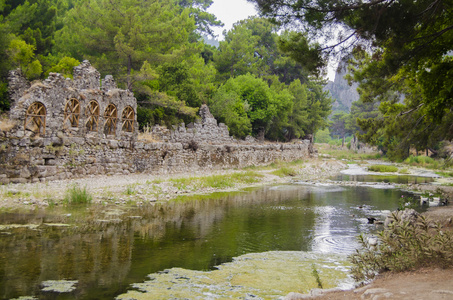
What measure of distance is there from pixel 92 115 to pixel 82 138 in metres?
2.17

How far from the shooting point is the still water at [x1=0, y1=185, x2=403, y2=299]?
6555 millimetres

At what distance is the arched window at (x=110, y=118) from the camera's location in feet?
69.3

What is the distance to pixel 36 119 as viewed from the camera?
655 inches

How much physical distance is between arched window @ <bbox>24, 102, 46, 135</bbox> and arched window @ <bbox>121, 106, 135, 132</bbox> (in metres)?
5.61

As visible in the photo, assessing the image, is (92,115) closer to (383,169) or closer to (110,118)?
(110,118)

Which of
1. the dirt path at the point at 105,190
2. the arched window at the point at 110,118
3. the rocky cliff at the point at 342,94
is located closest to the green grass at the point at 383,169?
the dirt path at the point at 105,190

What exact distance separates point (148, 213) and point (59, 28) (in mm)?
25939

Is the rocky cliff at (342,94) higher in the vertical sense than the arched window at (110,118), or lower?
higher

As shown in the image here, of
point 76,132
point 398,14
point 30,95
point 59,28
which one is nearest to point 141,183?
point 76,132

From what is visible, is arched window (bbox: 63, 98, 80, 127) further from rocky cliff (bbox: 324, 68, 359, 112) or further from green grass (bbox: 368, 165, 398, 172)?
rocky cliff (bbox: 324, 68, 359, 112)

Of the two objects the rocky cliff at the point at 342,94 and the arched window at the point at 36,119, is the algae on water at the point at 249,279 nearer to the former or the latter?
the arched window at the point at 36,119

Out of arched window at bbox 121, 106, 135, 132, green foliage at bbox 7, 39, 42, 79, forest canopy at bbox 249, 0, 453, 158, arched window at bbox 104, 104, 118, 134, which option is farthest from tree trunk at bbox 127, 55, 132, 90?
forest canopy at bbox 249, 0, 453, 158

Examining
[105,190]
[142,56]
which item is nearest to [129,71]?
[142,56]

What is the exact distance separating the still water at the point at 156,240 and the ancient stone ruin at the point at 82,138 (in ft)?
16.5
